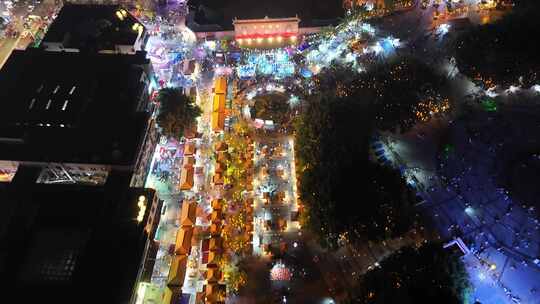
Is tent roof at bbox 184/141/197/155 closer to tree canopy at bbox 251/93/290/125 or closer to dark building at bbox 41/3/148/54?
tree canopy at bbox 251/93/290/125

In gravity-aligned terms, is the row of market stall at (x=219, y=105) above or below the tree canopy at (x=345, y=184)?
above

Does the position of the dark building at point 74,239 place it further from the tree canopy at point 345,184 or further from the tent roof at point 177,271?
the tree canopy at point 345,184

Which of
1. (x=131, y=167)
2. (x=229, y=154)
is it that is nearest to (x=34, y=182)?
(x=131, y=167)

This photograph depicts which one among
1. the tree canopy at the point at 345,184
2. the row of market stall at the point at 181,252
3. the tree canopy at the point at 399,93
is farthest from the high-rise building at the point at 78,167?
the tree canopy at the point at 399,93

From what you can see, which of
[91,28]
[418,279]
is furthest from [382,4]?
[418,279]

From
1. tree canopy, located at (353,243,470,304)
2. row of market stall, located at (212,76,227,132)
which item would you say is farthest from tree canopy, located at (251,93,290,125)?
tree canopy, located at (353,243,470,304)

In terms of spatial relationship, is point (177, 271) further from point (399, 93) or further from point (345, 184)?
point (399, 93)

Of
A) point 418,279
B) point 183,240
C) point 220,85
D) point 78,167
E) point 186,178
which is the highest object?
point 220,85
